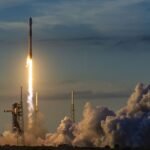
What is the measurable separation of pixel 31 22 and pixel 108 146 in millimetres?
36858

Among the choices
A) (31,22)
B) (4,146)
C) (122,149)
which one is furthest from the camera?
(4,146)

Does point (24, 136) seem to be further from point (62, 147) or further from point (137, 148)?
point (137, 148)

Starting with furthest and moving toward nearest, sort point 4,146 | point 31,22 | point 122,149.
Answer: point 4,146
point 122,149
point 31,22

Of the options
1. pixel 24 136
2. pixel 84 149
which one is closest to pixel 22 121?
pixel 24 136

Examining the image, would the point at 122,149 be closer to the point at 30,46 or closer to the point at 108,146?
the point at 108,146

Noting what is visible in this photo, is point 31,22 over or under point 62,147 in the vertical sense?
over

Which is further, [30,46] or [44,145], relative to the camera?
[44,145]

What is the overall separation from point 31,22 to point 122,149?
115 feet

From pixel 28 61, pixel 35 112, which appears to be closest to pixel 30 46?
pixel 28 61

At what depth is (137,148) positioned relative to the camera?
187500 mm

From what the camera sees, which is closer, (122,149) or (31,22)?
(31,22)

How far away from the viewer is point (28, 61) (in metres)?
179

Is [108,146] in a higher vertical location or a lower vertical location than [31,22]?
lower

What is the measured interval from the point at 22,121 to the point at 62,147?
11.2 meters
